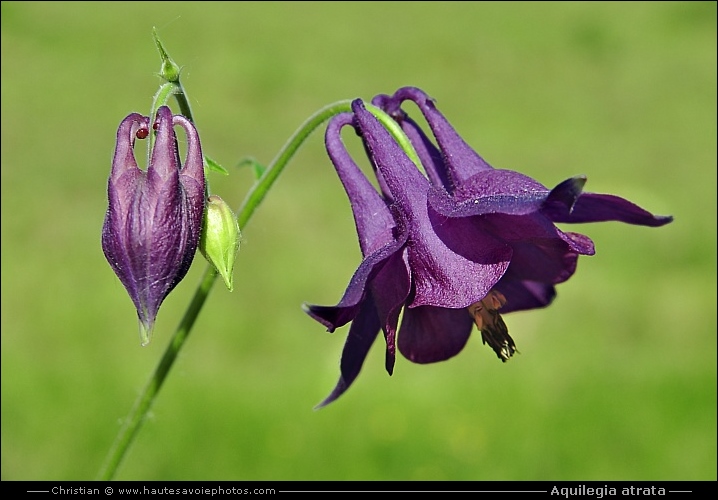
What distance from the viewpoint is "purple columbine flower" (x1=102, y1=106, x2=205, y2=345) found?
1.45 m

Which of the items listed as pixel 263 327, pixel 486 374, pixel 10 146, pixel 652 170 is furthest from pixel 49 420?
pixel 652 170

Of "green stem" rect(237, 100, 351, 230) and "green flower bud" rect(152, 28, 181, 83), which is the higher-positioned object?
"green flower bud" rect(152, 28, 181, 83)

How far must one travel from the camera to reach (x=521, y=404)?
518 cm

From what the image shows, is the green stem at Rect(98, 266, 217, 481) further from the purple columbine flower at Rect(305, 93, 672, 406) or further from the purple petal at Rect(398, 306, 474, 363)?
the purple petal at Rect(398, 306, 474, 363)

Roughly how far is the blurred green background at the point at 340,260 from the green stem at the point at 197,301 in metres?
0.39

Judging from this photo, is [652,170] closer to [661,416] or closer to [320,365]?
[661,416]

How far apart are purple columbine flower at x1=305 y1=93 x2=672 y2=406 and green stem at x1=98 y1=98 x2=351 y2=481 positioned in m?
0.05

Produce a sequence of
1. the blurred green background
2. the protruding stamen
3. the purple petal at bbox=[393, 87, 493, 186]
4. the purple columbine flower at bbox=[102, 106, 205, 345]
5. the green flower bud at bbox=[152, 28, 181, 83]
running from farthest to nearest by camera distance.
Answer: the blurred green background < the purple petal at bbox=[393, 87, 493, 186] < the protruding stamen < the green flower bud at bbox=[152, 28, 181, 83] < the purple columbine flower at bbox=[102, 106, 205, 345]

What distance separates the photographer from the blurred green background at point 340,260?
4.83 meters

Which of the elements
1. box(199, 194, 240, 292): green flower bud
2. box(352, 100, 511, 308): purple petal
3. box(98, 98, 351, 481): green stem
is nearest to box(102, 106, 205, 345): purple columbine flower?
box(199, 194, 240, 292): green flower bud

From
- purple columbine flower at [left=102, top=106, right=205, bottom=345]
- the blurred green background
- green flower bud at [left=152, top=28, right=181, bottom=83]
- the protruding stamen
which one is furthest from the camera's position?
the blurred green background

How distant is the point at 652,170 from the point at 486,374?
3698mm

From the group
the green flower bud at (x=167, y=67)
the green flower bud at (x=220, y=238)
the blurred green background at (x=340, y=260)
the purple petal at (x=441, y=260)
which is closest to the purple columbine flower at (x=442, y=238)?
the purple petal at (x=441, y=260)

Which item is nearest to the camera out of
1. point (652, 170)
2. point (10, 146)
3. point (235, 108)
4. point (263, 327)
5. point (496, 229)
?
point (496, 229)
